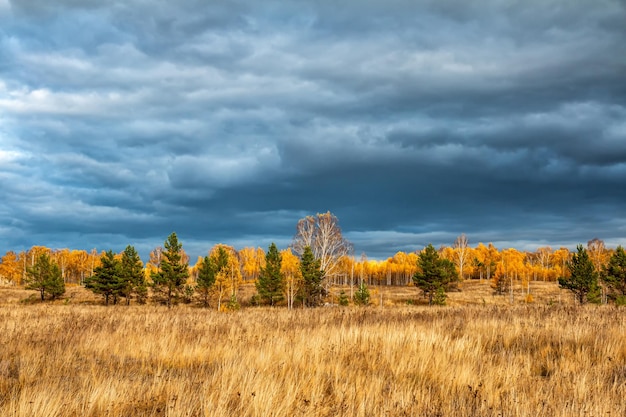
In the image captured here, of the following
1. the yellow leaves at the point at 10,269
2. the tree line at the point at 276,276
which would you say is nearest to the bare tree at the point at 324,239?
the tree line at the point at 276,276

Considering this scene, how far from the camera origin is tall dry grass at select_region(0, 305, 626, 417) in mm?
4441

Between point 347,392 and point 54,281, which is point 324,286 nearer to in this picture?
point 54,281

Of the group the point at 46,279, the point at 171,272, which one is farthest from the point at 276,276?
the point at 46,279

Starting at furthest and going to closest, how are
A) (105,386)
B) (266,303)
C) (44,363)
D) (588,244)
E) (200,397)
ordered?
(588,244)
(266,303)
(44,363)
(105,386)
(200,397)

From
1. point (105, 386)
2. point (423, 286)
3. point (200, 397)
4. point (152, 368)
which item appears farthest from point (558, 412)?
point (423, 286)

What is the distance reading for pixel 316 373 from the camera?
19.7ft

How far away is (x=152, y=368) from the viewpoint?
693 centimetres

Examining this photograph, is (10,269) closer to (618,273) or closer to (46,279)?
(46,279)

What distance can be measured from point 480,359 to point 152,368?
5.38 m

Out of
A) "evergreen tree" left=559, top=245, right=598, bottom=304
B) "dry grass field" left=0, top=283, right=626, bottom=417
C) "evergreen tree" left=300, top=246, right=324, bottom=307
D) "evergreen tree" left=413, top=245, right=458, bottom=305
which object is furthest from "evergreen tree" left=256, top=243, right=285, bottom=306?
"dry grass field" left=0, top=283, right=626, bottom=417

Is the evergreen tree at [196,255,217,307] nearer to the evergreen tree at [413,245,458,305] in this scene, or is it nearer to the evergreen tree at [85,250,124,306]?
the evergreen tree at [85,250,124,306]

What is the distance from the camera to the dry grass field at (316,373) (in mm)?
4441

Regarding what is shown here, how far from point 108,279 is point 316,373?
54223mm

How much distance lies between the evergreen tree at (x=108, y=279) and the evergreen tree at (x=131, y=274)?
0.51 m
